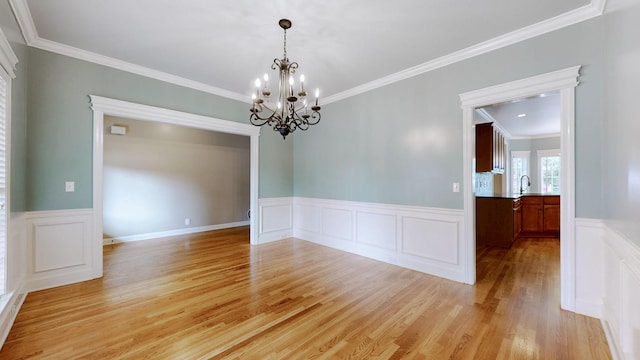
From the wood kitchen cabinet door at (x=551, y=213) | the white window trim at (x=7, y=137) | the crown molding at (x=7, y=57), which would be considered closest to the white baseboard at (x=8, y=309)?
the white window trim at (x=7, y=137)

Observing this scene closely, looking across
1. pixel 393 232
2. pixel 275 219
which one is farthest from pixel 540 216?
pixel 275 219

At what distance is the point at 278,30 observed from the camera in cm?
265

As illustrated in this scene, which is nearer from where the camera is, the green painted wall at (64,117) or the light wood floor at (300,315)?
the light wood floor at (300,315)

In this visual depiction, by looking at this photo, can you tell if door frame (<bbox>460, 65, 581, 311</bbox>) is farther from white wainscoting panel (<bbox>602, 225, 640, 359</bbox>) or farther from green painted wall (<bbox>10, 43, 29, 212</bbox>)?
green painted wall (<bbox>10, 43, 29, 212</bbox>)

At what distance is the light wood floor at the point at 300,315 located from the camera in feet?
6.16

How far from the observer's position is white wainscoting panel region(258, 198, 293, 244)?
497cm

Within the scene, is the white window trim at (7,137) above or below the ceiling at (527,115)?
below

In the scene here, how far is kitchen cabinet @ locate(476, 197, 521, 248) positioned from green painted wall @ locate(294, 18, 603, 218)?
7.67 ft

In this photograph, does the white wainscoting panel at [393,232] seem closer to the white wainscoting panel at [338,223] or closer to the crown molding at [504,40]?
the white wainscoting panel at [338,223]

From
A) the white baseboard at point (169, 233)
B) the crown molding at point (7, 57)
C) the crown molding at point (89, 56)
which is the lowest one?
the white baseboard at point (169, 233)

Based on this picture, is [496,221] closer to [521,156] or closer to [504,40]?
[504,40]

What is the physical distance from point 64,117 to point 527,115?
322 inches

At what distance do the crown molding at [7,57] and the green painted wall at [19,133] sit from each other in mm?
115

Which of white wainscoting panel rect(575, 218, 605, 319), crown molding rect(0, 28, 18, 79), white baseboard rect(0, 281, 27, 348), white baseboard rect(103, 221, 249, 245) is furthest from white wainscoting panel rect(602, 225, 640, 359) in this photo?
white baseboard rect(103, 221, 249, 245)
